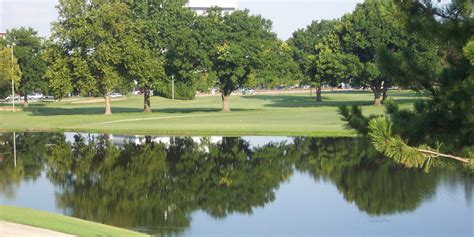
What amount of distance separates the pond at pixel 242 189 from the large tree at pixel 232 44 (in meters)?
27.5

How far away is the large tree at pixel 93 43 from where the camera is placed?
207 feet

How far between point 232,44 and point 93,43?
40.6 feet

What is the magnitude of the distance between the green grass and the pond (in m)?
1.50

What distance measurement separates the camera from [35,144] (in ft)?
138

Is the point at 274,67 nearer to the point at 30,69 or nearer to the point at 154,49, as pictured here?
the point at 154,49

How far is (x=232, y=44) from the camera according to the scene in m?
66.2

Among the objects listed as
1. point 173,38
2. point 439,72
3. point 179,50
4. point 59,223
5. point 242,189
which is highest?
point 173,38

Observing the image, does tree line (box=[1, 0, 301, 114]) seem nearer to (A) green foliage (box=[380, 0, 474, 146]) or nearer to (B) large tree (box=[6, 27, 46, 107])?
(B) large tree (box=[6, 27, 46, 107])

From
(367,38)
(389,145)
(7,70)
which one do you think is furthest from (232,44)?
(389,145)

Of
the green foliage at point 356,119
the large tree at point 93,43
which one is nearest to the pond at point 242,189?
the green foliage at point 356,119

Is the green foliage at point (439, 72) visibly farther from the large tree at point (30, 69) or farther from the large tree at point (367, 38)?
the large tree at point (30, 69)

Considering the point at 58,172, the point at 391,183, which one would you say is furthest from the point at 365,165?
the point at 58,172

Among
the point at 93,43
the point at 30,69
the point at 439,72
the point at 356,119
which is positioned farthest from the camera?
the point at 30,69

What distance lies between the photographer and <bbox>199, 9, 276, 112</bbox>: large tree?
217ft
